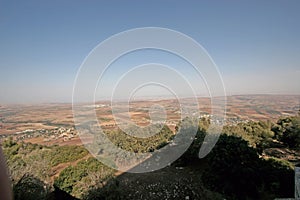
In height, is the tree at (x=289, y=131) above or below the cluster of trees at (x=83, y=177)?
above

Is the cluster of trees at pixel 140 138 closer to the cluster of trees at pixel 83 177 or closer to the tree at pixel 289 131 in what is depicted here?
the cluster of trees at pixel 83 177

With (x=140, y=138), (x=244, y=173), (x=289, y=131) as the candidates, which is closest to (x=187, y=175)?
(x=244, y=173)

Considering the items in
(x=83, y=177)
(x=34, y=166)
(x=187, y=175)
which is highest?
(x=34, y=166)

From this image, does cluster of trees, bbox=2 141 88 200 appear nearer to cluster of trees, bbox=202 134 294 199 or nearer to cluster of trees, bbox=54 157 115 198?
cluster of trees, bbox=54 157 115 198

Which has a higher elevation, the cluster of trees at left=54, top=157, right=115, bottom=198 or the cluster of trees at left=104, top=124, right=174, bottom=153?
the cluster of trees at left=104, top=124, right=174, bottom=153

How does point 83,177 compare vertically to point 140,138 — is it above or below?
below

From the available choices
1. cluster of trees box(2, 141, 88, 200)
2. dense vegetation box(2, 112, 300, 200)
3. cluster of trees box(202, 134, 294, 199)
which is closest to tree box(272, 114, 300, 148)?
dense vegetation box(2, 112, 300, 200)

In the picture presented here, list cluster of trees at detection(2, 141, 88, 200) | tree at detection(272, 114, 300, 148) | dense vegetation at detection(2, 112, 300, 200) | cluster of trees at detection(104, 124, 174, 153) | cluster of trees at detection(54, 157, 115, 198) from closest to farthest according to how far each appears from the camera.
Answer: cluster of trees at detection(2, 141, 88, 200), dense vegetation at detection(2, 112, 300, 200), cluster of trees at detection(54, 157, 115, 198), cluster of trees at detection(104, 124, 174, 153), tree at detection(272, 114, 300, 148)

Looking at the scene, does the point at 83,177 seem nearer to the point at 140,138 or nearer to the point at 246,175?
the point at 140,138

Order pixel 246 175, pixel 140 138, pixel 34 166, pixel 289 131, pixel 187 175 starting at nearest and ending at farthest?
pixel 246 175
pixel 34 166
pixel 187 175
pixel 140 138
pixel 289 131

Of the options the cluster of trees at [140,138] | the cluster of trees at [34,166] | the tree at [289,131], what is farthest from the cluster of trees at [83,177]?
the tree at [289,131]

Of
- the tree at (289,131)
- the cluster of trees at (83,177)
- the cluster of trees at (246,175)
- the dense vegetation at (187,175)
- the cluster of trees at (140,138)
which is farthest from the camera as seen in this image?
the tree at (289,131)

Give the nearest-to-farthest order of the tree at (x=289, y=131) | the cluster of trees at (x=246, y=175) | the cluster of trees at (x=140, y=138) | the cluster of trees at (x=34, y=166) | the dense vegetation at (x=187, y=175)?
the cluster of trees at (x=34, y=166), the dense vegetation at (x=187, y=175), the cluster of trees at (x=246, y=175), the cluster of trees at (x=140, y=138), the tree at (x=289, y=131)
